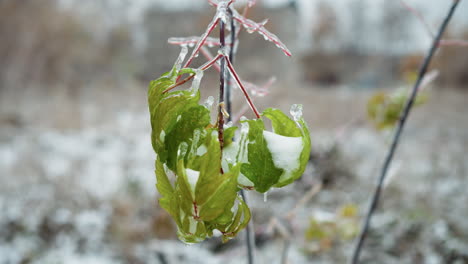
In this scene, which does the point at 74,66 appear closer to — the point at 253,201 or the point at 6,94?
the point at 6,94

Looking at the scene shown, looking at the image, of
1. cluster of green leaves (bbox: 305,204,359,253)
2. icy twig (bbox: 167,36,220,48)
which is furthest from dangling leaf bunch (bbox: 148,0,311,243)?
cluster of green leaves (bbox: 305,204,359,253)

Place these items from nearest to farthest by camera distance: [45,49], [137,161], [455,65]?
[137,161] → [45,49] → [455,65]

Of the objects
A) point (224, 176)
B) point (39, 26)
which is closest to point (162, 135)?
point (224, 176)

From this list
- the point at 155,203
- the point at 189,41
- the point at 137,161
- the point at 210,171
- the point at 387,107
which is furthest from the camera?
the point at 137,161

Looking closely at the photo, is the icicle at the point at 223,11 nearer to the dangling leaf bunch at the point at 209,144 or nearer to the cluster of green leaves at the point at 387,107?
the dangling leaf bunch at the point at 209,144

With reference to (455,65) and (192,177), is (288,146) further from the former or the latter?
(455,65)

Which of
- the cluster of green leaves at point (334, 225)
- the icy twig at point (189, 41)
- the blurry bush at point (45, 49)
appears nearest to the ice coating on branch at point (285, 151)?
the icy twig at point (189, 41)

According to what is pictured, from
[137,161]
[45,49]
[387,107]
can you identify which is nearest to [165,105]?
[387,107]
